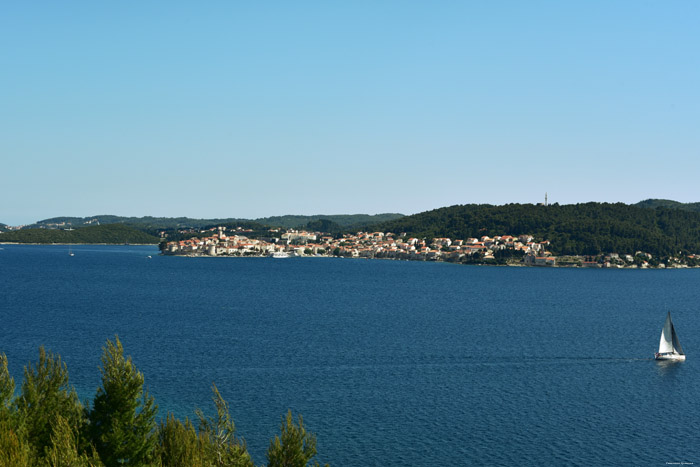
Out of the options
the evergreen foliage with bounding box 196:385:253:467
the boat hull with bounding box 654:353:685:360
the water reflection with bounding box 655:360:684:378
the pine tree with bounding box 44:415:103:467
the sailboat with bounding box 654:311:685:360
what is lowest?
the water reflection with bounding box 655:360:684:378

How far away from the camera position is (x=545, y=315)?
7619 cm

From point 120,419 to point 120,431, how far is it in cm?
40

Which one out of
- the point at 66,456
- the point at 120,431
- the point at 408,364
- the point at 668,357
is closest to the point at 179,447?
the point at 120,431

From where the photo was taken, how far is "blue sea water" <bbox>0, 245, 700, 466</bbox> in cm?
3284

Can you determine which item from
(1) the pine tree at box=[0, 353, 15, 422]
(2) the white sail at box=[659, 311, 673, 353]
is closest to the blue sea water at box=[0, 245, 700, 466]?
(2) the white sail at box=[659, 311, 673, 353]

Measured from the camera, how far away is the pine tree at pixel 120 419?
73.4ft

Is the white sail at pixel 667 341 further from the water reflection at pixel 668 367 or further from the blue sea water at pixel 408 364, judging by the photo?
the blue sea water at pixel 408 364

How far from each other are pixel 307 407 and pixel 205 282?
83.4 m

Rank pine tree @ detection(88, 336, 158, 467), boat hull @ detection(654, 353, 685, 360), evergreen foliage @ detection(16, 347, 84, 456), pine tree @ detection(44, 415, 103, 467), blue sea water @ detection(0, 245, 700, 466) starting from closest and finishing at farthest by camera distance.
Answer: pine tree @ detection(44, 415, 103, 467), pine tree @ detection(88, 336, 158, 467), evergreen foliage @ detection(16, 347, 84, 456), blue sea water @ detection(0, 245, 700, 466), boat hull @ detection(654, 353, 685, 360)

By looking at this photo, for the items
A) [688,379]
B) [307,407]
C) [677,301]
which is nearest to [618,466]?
[307,407]

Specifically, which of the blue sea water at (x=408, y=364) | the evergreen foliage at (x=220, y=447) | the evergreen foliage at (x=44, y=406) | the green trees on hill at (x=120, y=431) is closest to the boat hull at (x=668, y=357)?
the blue sea water at (x=408, y=364)

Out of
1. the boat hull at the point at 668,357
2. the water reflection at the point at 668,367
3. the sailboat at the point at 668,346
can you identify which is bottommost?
the water reflection at the point at 668,367

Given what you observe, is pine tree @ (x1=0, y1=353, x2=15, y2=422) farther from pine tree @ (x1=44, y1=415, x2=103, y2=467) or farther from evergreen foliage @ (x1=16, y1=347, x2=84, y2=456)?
pine tree @ (x1=44, y1=415, x2=103, y2=467)

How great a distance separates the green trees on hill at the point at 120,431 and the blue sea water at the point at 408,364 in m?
8.16
